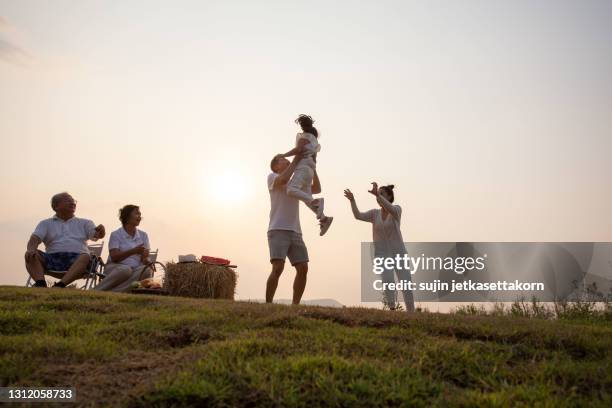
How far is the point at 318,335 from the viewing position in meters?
5.76

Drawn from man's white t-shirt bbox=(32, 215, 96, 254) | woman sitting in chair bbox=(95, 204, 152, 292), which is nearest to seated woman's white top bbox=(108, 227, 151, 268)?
woman sitting in chair bbox=(95, 204, 152, 292)

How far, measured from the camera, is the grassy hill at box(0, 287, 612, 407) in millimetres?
4379

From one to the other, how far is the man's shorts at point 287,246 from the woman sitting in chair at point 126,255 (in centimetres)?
388

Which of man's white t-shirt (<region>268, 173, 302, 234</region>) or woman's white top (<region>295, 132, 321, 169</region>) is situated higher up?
woman's white top (<region>295, 132, 321, 169</region>)

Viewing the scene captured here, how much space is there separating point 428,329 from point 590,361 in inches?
59.0

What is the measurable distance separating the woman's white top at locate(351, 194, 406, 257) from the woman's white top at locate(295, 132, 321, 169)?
193 cm

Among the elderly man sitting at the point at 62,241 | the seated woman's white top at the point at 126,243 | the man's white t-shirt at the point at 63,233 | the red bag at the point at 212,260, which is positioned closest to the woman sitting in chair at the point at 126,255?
the seated woman's white top at the point at 126,243

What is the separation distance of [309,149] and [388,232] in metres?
2.71

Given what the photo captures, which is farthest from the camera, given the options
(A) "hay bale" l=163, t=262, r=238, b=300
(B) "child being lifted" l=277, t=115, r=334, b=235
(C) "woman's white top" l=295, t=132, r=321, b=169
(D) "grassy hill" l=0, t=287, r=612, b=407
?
(A) "hay bale" l=163, t=262, r=238, b=300

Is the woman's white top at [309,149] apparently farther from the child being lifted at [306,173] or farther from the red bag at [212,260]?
the red bag at [212,260]

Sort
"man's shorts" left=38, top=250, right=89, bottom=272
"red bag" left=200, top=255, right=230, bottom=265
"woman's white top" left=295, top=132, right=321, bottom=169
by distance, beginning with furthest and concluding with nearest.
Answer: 1. "red bag" left=200, top=255, right=230, bottom=265
2. "man's shorts" left=38, top=250, right=89, bottom=272
3. "woman's white top" left=295, top=132, right=321, bottom=169

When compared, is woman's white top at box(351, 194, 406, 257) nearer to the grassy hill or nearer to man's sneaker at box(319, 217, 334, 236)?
man's sneaker at box(319, 217, 334, 236)

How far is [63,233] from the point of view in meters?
11.9

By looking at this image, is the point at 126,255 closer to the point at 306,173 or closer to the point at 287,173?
the point at 287,173
